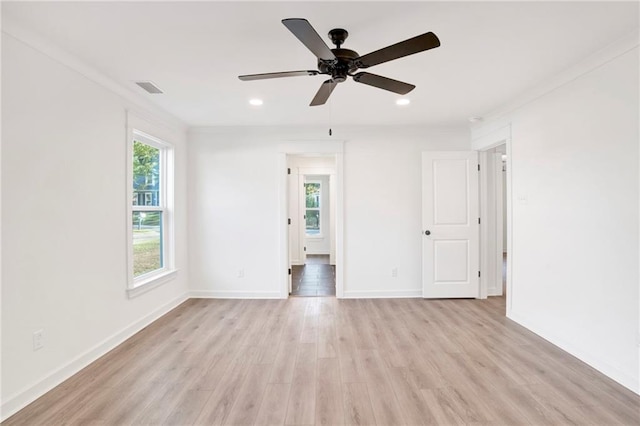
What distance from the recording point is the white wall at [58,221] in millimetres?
1972

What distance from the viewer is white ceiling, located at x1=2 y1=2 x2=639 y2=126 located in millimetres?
1844

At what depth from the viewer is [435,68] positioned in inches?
103

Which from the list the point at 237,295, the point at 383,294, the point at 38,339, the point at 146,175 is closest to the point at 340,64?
the point at 38,339

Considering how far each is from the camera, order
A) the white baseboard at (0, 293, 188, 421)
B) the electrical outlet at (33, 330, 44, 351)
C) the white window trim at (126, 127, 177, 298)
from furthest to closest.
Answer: the white window trim at (126, 127, 177, 298)
the electrical outlet at (33, 330, 44, 351)
the white baseboard at (0, 293, 188, 421)

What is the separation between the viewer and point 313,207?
8.70 metres

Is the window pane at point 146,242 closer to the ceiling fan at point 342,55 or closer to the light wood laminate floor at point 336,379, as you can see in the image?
the light wood laminate floor at point 336,379

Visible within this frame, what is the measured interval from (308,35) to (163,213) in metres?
3.26

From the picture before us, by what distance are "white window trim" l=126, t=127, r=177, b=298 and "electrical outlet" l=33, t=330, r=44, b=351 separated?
0.95m

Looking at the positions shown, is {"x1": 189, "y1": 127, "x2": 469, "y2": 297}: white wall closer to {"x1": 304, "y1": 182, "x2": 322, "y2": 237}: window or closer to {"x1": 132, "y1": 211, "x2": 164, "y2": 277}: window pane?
{"x1": 132, "y1": 211, "x2": 164, "y2": 277}: window pane

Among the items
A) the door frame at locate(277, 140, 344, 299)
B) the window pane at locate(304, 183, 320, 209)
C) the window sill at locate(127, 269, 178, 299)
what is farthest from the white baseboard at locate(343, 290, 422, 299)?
the window pane at locate(304, 183, 320, 209)

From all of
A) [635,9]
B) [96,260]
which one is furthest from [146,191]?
[635,9]

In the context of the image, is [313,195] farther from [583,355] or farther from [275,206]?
[583,355]

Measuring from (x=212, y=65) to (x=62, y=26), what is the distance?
3.08 feet

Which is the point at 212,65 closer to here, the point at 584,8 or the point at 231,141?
the point at 231,141
